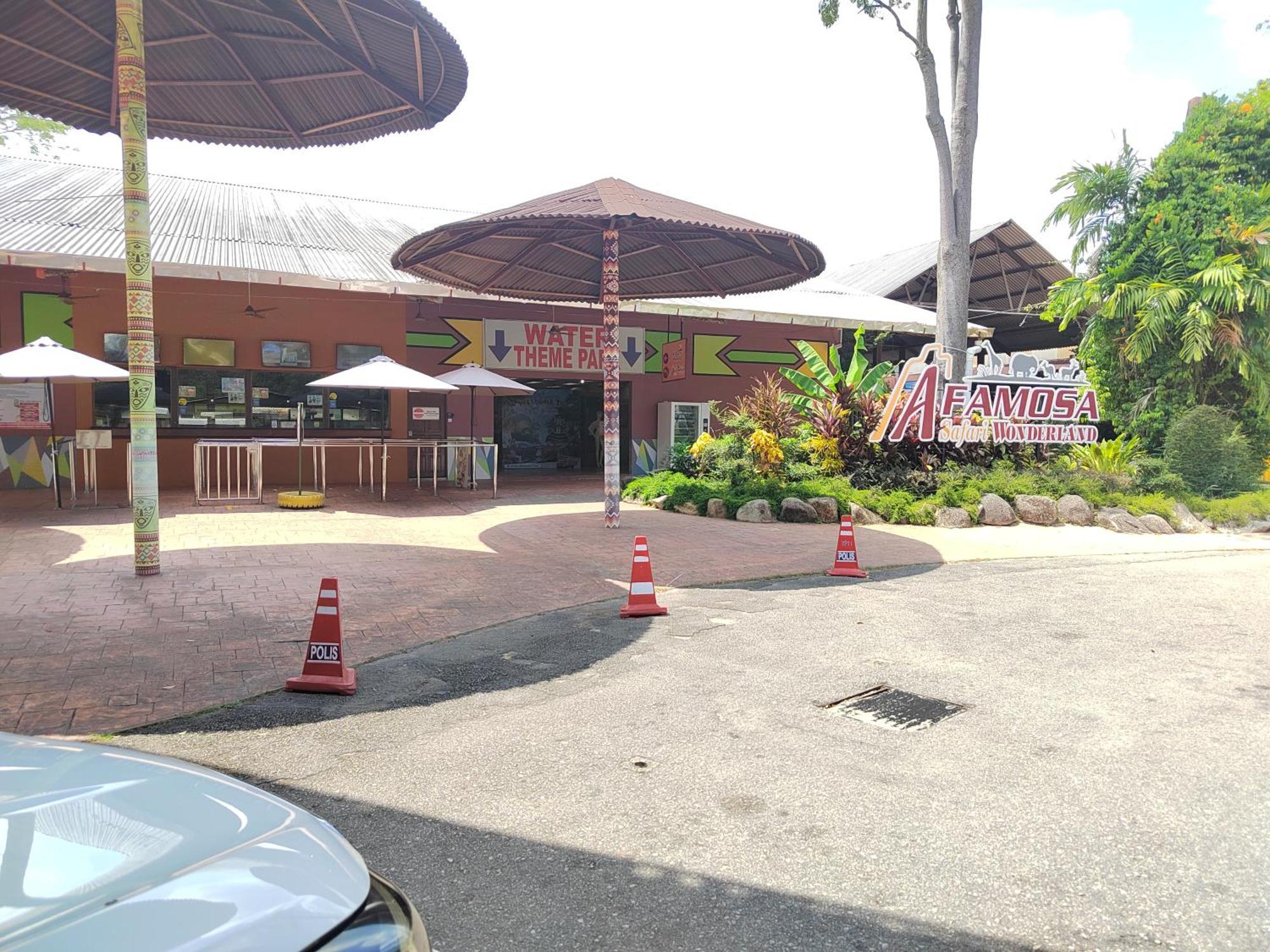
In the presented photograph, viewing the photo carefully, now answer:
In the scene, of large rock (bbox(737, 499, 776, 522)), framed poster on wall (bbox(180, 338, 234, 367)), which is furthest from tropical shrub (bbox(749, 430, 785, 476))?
framed poster on wall (bbox(180, 338, 234, 367))

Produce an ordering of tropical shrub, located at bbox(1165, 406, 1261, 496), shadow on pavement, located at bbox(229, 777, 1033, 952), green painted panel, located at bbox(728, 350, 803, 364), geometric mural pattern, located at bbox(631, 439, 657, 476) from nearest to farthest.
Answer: shadow on pavement, located at bbox(229, 777, 1033, 952) → tropical shrub, located at bbox(1165, 406, 1261, 496) → geometric mural pattern, located at bbox(631, 439, 657, 476) → green painted panel, located at bbox(728, 350, 803, 364)

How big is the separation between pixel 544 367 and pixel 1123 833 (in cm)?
1655

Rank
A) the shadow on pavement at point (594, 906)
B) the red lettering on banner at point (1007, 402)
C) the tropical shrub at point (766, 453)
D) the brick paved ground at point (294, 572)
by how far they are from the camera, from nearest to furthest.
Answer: the shadow on pavement at point (594, 906) → the brick paved ground at point (294, 572) → the tropical shrub at point (766, 453) → the red lettering on banner at point (1007, 402)

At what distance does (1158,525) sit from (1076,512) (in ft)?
3.73

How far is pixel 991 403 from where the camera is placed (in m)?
14.9

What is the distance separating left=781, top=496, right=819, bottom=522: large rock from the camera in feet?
42.1

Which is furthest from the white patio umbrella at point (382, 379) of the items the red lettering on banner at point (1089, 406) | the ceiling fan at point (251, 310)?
the red lettering on banner at point (1089, 406)

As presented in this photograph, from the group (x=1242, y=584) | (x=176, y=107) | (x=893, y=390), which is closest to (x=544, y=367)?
(x=893, y=390)

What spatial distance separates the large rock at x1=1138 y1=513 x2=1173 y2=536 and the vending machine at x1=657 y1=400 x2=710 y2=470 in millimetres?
9669

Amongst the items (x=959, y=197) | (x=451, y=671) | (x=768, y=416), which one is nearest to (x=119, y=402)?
(x=768, y=416)

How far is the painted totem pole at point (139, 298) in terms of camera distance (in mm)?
7785

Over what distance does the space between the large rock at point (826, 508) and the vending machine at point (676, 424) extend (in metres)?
7.55

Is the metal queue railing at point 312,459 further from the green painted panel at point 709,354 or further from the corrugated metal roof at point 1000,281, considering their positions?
the corrugated metal roof at point 1000,281

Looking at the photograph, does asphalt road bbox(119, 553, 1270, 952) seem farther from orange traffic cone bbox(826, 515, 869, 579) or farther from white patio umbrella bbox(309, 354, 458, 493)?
white patio umbrella bbox(309, 354, 458, 493)
